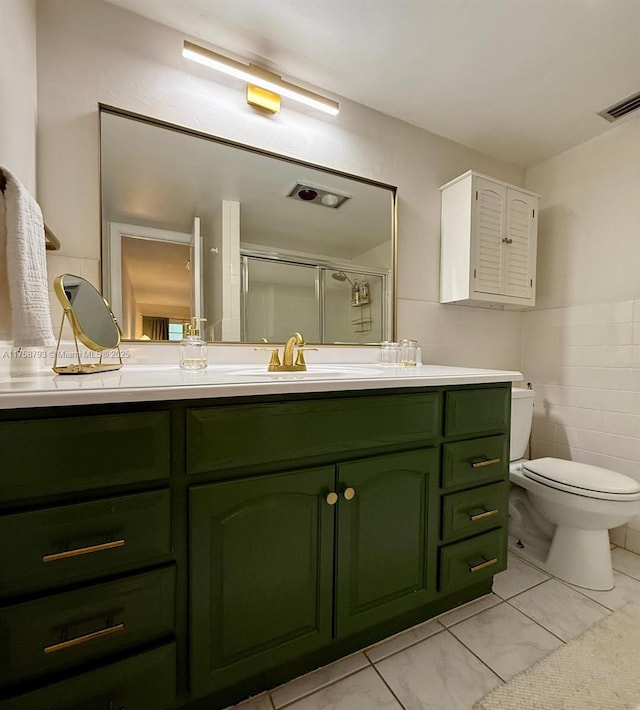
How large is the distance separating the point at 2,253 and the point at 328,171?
51.6 inches

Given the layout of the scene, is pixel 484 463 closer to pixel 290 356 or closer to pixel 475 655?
pixel 475 655

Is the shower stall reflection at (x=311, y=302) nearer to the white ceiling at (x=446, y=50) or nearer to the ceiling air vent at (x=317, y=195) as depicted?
the ceiling air vent at (x=317, y=195)

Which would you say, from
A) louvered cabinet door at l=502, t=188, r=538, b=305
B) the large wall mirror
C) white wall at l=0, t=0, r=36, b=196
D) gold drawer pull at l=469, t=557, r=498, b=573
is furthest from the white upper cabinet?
white wall at l=0, t=0, r=36, b=196

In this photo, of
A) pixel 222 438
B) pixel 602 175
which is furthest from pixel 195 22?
pixel 602 175

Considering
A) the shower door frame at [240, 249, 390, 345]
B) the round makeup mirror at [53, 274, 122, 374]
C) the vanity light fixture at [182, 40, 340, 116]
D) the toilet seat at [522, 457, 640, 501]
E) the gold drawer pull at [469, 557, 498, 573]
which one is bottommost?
the gold drawer pull at [469, 557, 498, 573]

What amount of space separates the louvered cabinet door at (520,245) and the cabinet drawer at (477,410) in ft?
2.99

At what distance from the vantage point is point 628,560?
1.66 meters

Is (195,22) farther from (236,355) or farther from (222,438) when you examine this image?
(222,438)

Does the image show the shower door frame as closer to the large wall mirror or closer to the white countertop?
the large wall mirror

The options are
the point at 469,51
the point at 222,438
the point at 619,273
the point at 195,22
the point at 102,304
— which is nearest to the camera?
the point at 222,438

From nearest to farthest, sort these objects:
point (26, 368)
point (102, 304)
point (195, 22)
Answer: point (26, 368), point (102, 304), point (195, 22)

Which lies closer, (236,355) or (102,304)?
(102,304)

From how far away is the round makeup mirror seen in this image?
3.22ft

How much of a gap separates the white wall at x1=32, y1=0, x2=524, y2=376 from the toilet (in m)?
0.76
